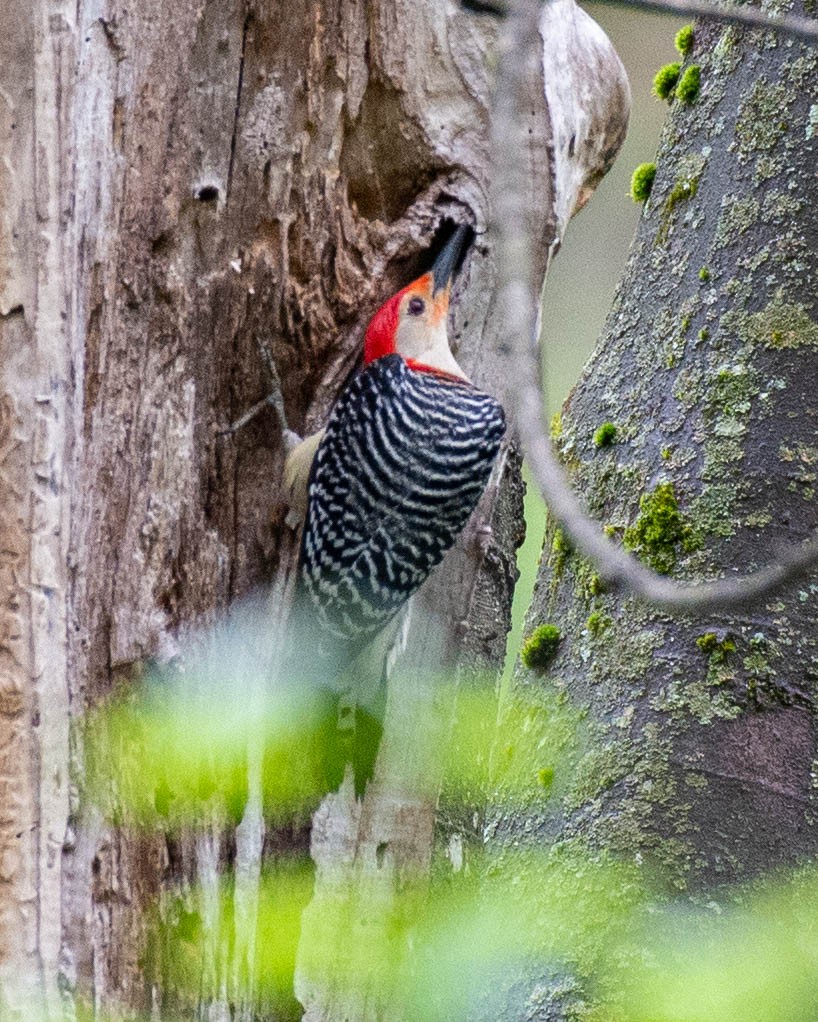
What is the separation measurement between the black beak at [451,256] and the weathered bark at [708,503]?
1.24 feet

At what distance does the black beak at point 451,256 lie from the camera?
9.01 feet

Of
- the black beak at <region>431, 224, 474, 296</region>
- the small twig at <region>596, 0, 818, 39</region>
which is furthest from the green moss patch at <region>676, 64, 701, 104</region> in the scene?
the small twig at <region>596, 0, 818, 39</region>

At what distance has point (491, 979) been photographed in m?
2.52

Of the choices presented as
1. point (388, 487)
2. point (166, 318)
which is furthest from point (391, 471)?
point (166, 318)

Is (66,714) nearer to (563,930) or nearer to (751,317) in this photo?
(563,930)

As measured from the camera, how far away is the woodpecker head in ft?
9.07

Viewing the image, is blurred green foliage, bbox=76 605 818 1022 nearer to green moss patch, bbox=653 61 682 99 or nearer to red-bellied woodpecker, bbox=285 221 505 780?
red-bellied woodpecker, bbox=285 221 505 780

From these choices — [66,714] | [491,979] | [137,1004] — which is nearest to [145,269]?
[66,714]

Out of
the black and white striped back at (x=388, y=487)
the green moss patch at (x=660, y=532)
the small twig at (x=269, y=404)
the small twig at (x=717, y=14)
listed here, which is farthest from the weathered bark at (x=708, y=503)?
the small twig at (x=717, y=14)

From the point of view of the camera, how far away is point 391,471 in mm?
2975

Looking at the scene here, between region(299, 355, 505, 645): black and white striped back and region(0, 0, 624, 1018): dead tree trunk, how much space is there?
0.28 ft

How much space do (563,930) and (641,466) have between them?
93 centimetres

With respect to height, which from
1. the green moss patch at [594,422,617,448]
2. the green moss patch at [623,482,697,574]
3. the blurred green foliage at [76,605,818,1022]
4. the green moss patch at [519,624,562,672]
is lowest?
the blurred green foliage at [76,605,818,1022]

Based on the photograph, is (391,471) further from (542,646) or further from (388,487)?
(542,646)
